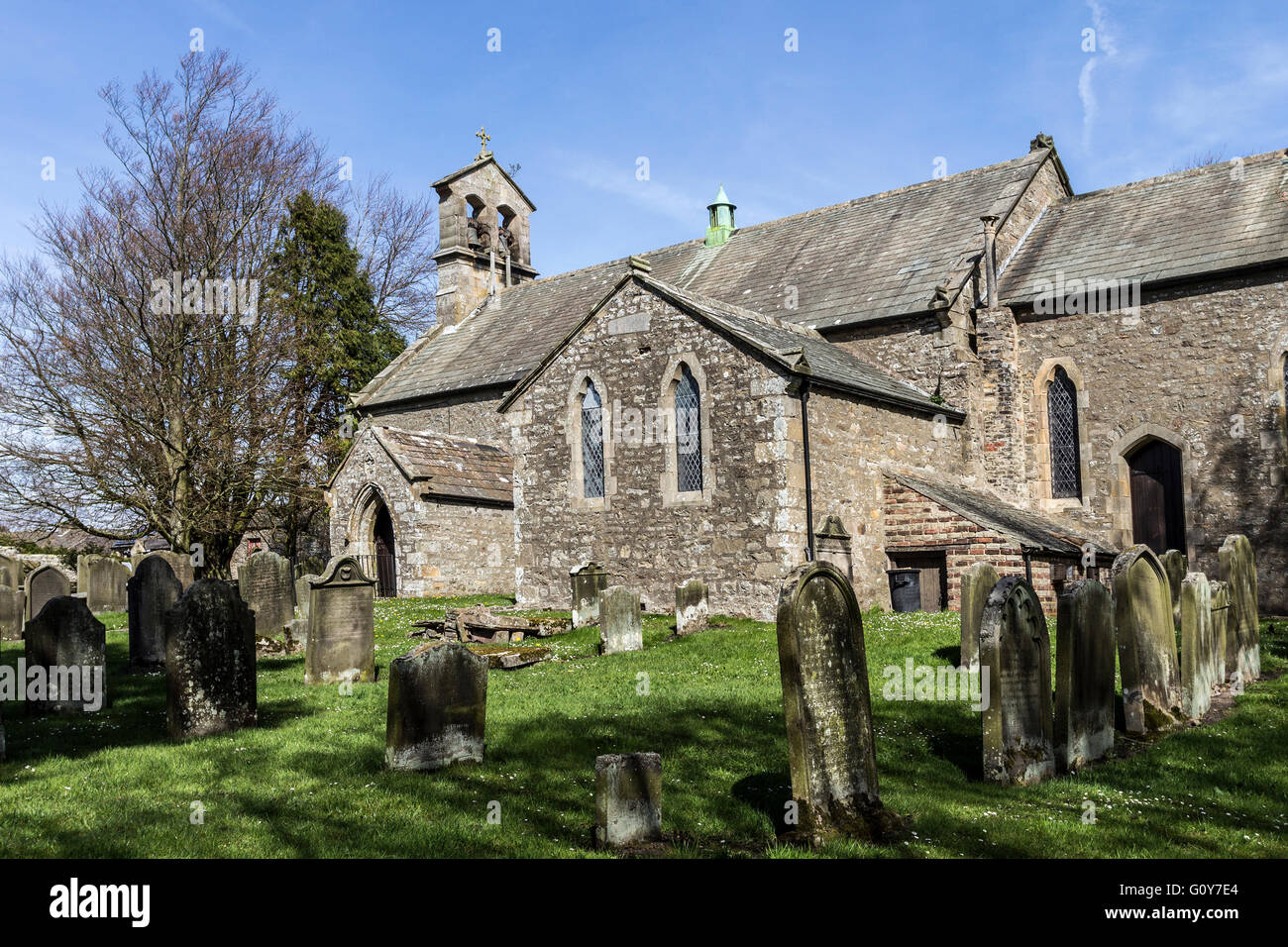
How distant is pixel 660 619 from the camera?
651 inches

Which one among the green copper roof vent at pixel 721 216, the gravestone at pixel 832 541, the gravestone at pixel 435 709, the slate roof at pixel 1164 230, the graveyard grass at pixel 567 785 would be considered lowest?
the graveyard grass at pixel 567 785

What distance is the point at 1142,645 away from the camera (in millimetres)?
8531

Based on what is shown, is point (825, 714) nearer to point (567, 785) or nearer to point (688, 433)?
point (567, 785)

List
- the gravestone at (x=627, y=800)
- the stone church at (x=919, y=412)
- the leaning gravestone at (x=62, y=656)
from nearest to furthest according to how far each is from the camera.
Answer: the gravestone at (x=627, y=800) → the leaning gravestone at (x=62, y=656) → the stone church at (x=919, y=412)

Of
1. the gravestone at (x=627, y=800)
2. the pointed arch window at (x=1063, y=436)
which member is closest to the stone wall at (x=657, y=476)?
the pointed arch window at (x=1063, y=436)

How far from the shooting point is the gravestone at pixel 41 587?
1709cm

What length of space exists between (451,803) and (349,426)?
27344mm

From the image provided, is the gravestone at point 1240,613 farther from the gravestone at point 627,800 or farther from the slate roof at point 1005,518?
the gravestone at point 627,800

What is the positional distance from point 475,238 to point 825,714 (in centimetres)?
3068

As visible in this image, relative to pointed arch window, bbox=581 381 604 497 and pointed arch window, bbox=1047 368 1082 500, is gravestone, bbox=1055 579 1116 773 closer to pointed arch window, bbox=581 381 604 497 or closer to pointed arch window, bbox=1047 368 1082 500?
pointed arch window, bbox=581 381 604 497

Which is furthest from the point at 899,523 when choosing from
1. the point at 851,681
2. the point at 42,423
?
the point at 42,423

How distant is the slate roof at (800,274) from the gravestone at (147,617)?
28.4 ft

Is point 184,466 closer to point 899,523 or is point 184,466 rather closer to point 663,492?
point 663,492
